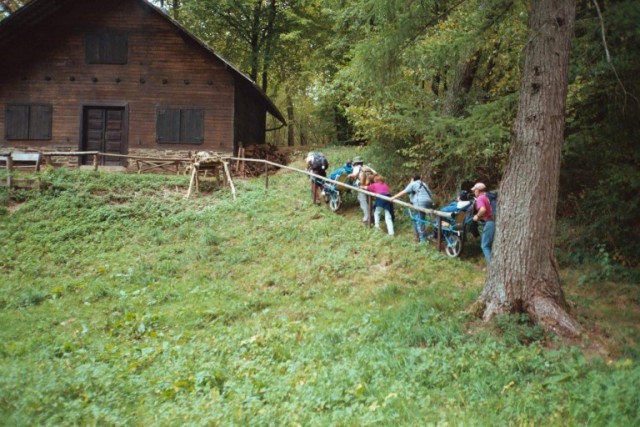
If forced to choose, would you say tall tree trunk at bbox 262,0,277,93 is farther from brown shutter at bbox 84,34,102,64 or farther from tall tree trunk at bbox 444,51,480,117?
tall tree trunk at bbox 444,51,480,117

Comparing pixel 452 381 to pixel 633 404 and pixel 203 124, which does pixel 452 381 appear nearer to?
pixel 633 404

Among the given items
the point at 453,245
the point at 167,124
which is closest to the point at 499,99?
the point at 453,245

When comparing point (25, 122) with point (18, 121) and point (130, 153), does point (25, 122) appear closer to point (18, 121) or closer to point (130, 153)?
point (18, 121)

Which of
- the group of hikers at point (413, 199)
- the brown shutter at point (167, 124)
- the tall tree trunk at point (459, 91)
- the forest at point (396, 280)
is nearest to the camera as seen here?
the forest at point (396, 280)

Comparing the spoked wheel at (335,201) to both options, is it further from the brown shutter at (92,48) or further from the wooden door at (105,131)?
the brown shutter at (92,48)

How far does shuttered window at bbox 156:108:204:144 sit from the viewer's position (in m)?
20.6

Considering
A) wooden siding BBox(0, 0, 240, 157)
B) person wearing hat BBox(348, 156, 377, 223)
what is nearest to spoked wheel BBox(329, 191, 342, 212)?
→ person wearing hat BBox(348, 156, 377, 223)

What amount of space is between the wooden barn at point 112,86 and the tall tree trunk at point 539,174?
1526 cm

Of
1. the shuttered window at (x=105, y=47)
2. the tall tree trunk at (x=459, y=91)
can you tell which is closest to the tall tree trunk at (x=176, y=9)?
the shuttered window at (x=105, y=47)

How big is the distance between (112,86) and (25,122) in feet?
12.7

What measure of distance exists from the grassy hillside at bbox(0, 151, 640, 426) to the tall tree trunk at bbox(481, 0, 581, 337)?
490 mm

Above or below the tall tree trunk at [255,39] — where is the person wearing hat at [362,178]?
below

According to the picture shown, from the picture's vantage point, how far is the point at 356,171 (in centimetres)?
1275

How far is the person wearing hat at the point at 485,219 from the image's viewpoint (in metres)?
8.65
